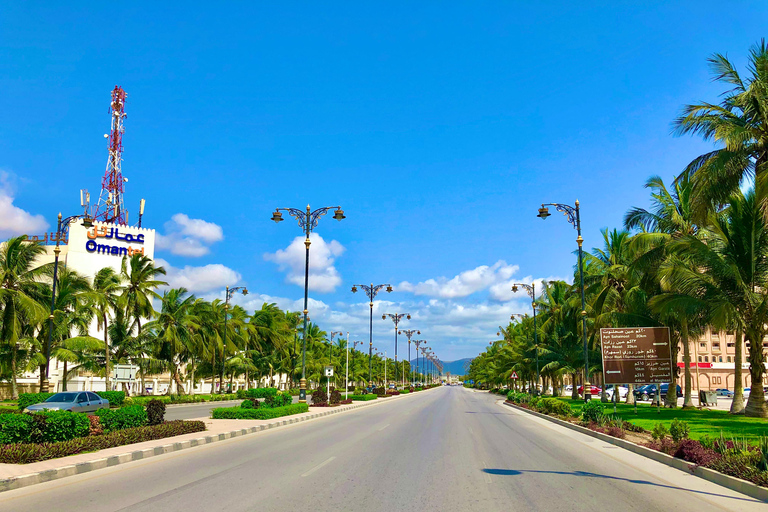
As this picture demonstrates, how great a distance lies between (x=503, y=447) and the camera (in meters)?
16.1

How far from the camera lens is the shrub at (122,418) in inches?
611

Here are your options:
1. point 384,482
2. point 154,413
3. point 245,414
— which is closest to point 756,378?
point 384,482

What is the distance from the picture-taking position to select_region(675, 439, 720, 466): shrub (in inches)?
450

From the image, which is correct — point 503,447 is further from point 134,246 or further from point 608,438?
point 134,246

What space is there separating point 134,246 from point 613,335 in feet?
199

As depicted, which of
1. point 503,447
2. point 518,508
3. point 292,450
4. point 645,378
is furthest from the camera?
point 645,378

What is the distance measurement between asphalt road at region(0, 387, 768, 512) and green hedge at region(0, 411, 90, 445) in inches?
84.7

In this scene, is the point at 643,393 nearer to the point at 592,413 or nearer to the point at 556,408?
the point at 556,408

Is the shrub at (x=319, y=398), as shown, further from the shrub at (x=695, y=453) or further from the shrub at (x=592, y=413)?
the shrub at (x=695, y=453)

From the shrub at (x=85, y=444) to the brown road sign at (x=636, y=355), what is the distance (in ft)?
50.0

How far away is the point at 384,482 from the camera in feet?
32.8

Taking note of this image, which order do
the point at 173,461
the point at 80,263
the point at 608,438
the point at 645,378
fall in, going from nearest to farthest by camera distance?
1. the point at 173,461
2. the point at 608,438
3. the point at 645,378
4. the point at 80,263

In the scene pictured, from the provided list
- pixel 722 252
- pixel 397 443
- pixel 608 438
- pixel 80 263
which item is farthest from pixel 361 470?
pixel 80 263

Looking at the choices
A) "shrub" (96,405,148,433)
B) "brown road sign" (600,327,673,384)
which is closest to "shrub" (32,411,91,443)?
"shrub" (96,405,148,433)
